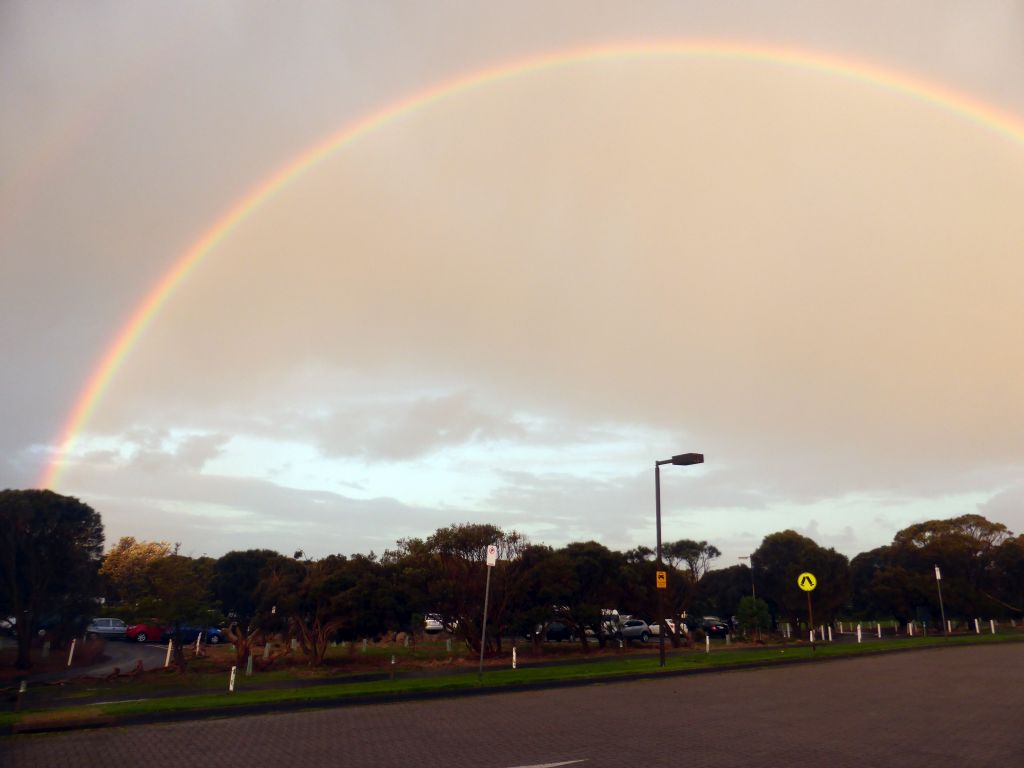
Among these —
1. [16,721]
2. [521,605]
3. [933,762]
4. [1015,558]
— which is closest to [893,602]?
[1015,558]

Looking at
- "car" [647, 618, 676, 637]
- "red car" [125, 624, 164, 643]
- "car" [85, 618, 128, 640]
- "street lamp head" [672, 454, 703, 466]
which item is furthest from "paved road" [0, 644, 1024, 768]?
"car" [85, 618, 128, 640]

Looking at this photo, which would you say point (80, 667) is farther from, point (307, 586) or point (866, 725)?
point (866, 725)

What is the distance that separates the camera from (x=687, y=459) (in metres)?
22.7

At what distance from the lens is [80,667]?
27.9 metres

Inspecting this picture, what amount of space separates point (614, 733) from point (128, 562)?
6617 centimetres

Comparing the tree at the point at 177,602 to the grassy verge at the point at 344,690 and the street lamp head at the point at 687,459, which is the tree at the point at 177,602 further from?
the street lamp head at the point at 687,459

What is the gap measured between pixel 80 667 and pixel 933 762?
96.8 feet

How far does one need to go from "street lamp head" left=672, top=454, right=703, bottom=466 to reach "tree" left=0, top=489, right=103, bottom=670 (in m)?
24.7

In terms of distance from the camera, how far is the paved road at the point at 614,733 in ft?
31.9

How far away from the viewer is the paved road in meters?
9.73

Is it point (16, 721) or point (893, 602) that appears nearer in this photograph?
point (16, 721)

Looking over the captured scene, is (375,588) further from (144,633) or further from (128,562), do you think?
(128,562)

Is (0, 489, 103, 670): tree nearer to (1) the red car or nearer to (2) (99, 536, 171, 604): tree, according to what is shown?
(1) the red car

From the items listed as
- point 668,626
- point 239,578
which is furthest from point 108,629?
point 668,626
